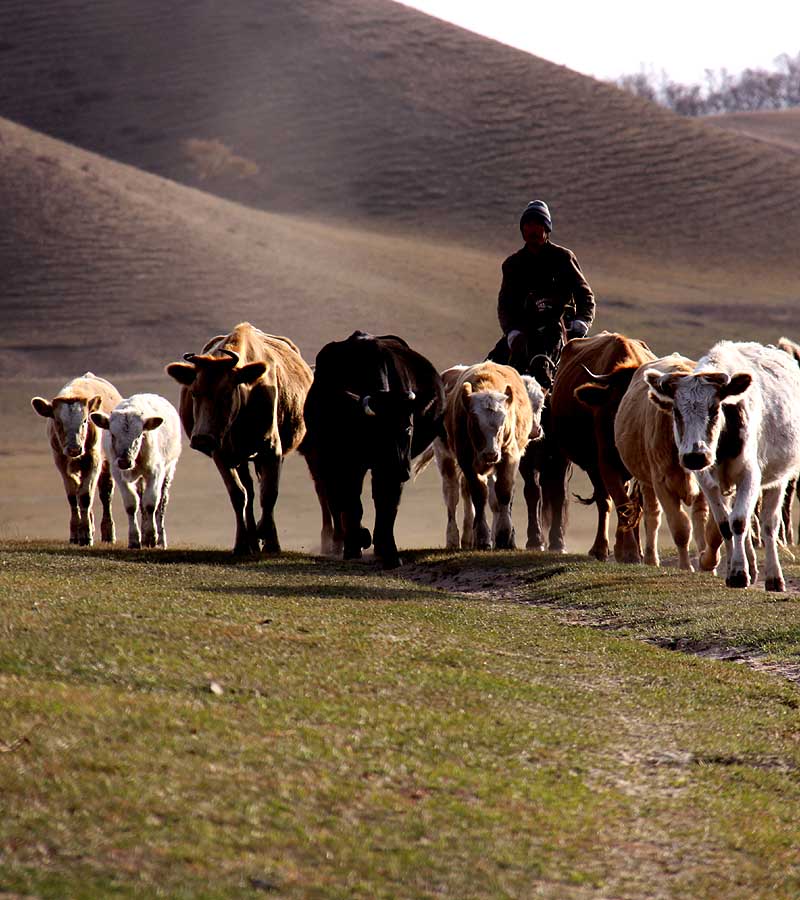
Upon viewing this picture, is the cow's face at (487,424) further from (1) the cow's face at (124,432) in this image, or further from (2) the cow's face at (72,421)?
(2) the cow's face at (72,421)

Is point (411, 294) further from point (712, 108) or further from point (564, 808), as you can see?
point (712, 108)

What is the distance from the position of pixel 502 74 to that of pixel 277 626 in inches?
3862

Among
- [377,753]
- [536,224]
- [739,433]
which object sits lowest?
[377,753]

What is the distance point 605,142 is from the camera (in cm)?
9275

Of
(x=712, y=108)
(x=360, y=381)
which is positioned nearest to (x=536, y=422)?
(x=360, y=381)

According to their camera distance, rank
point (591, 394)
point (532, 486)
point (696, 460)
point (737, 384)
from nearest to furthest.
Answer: point (696, 460), point (737, 384), point (591, 394), point (532, 486)

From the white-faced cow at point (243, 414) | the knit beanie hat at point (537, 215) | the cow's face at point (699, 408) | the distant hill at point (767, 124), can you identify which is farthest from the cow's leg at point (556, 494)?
the distant hill at point (767, 124)

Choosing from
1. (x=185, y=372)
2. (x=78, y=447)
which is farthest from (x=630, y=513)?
(x=78, y=447)

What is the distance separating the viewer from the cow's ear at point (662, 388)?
459 inches

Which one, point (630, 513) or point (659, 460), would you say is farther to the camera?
point (630, 513)

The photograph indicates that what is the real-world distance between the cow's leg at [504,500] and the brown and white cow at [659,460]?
1.55 metres

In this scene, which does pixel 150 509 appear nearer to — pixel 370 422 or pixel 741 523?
pixel 370 422

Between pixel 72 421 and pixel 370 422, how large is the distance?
4.03 metres

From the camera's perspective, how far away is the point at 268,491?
49.7ft
